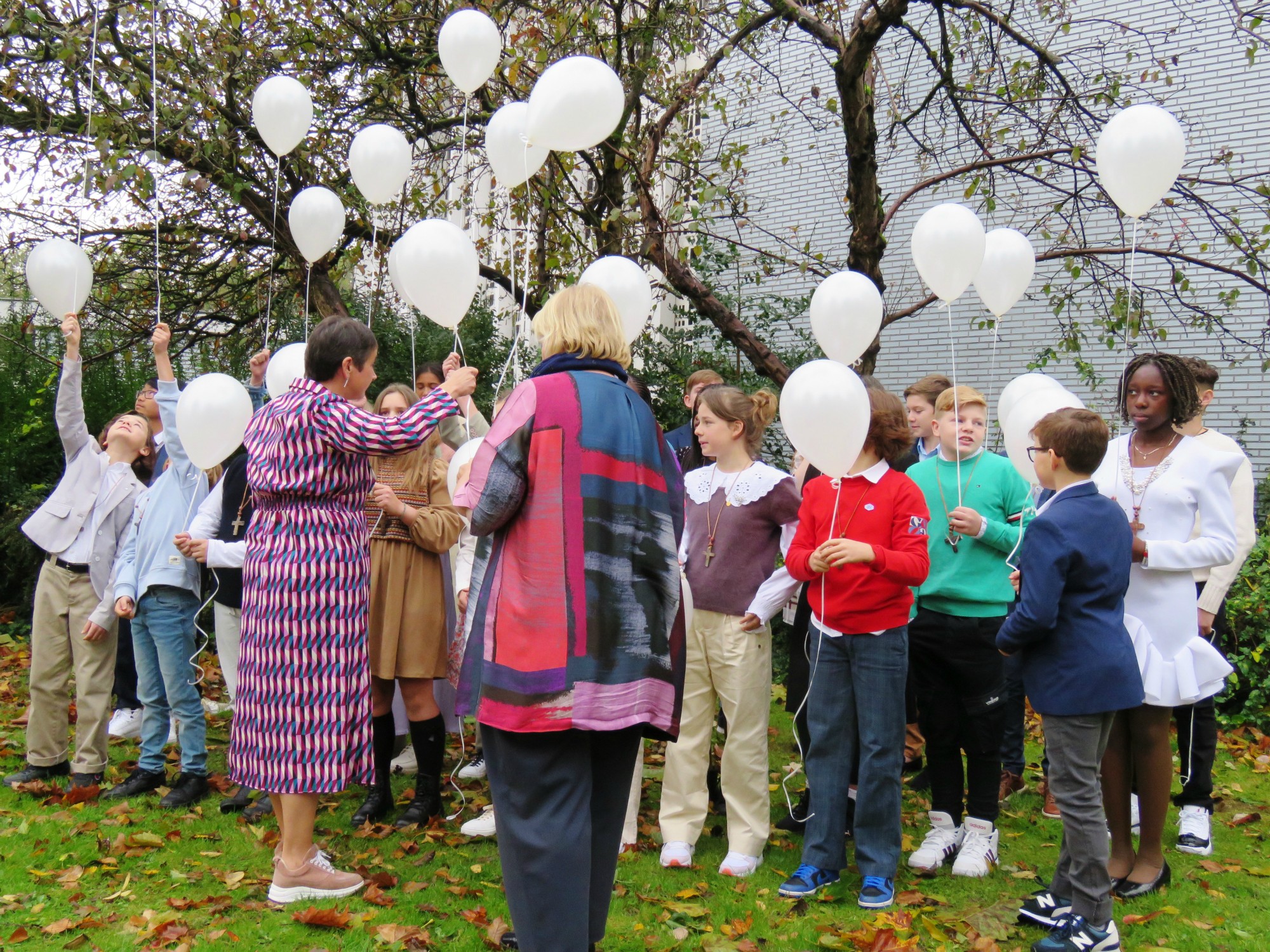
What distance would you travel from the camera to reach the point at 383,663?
3854mm

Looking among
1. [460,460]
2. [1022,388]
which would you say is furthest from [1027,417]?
[460,460]

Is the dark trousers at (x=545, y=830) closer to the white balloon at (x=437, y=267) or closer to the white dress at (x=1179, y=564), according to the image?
the white balloon at (x=437, y=267)

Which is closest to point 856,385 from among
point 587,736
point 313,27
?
point 587,736

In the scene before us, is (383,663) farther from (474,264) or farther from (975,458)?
(975,458)

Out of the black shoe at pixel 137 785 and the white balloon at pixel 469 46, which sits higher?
the white balloon at pixel 469 46

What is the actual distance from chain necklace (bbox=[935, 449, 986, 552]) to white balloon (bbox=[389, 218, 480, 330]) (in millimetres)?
2081

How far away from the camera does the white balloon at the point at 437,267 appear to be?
363cm

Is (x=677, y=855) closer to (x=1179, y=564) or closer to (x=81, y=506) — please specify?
(x=1179, y=564)

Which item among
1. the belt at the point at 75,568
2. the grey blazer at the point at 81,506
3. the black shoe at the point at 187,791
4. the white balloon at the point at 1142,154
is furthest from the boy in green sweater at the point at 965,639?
the belt at the point at 75,568

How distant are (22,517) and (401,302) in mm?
4443

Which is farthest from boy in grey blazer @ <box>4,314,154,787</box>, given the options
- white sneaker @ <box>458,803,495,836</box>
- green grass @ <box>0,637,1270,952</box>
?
white sneaker @ <box>458,803,495,836</box>

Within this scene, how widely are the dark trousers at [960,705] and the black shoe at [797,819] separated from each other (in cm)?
62

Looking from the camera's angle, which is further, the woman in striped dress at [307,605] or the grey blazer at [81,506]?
the grey blazer at [81,506]

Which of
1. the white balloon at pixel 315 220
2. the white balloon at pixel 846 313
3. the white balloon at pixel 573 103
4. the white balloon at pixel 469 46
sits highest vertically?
the white balloon at pixel 469 46
